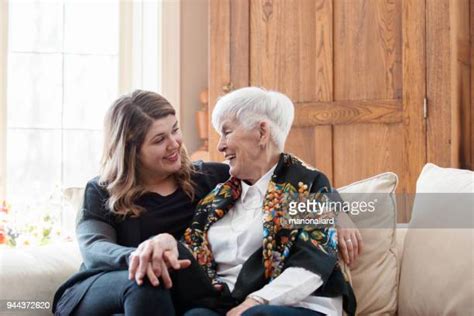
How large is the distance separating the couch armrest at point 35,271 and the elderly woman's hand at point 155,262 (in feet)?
1.43

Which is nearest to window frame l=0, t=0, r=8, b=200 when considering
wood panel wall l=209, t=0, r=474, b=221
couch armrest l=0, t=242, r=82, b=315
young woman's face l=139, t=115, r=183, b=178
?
wood panel wall l=209, t=0, r=474, b=221

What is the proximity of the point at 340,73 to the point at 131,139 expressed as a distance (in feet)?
4.48

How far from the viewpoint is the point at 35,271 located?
7.92ft

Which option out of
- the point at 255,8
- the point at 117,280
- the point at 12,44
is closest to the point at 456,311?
the point at 117,280

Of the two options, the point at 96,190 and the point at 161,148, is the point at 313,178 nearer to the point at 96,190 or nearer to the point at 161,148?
the point at 161,148

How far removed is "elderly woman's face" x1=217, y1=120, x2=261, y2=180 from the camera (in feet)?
7.74

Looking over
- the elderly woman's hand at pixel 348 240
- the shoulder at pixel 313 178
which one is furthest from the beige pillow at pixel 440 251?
the shoulder at pixel 313 178

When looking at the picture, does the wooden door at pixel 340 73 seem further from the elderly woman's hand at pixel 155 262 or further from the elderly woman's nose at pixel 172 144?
the elderly woman's hand at pixel 155 262

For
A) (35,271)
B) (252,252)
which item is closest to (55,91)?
(35,271)

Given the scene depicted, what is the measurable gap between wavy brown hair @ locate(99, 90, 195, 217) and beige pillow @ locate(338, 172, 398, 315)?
0.52 m

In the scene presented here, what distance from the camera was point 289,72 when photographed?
3.69 metres

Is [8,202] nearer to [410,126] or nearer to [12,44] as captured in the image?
[12,44]

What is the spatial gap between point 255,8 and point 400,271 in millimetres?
1749

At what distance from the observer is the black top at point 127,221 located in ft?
7.61
